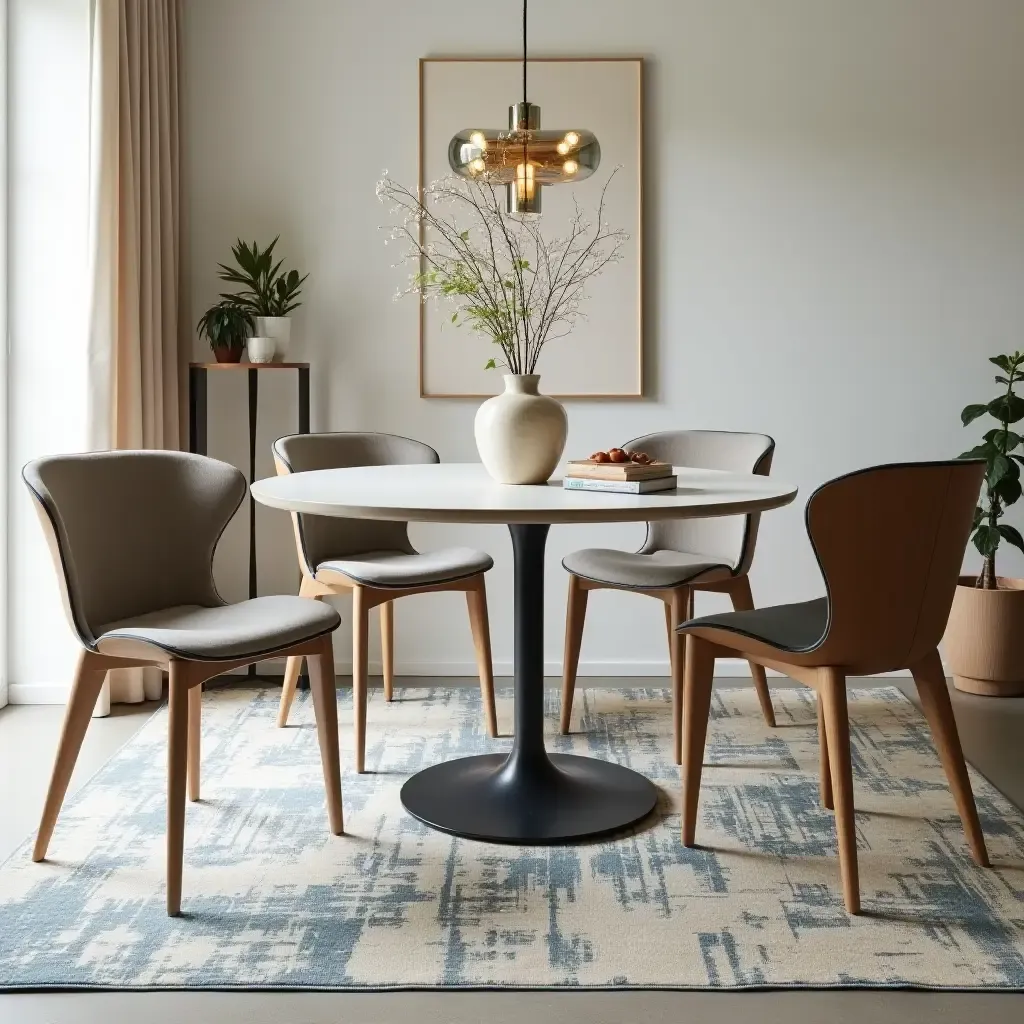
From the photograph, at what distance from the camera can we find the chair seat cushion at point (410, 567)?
3180 millimetres

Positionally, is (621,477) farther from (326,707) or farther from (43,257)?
(43,257)

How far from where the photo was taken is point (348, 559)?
11.5 ft

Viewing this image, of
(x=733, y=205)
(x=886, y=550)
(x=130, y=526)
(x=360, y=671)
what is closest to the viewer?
(x=886, y=550)

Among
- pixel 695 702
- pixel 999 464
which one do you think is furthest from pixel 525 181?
pixel 999 464

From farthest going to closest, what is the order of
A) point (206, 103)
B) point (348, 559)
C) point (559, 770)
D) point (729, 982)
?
point (206, 103)
point (348, 559)
point (559, 770)
point (729, 982)

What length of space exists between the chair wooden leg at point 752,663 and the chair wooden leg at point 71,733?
172 centimetres

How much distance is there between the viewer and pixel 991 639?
393cm

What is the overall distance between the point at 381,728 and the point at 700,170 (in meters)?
2.17

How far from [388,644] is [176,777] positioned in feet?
4.97

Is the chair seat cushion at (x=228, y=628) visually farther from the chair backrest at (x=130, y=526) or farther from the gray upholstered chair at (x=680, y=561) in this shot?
the gray upholstered chair at (x=680, y=561)

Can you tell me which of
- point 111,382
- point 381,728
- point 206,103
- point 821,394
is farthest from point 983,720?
point 206,103

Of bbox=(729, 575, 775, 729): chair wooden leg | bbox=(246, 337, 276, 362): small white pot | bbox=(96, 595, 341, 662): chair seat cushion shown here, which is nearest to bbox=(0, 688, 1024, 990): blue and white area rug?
bbox=(729, 575, 775, 729): chair wooden leg

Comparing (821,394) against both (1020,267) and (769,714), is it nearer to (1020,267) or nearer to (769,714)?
(1020,267)

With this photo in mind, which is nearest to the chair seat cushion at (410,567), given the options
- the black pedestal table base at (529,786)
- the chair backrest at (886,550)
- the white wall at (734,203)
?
the black pedestal table base at (529,786)
